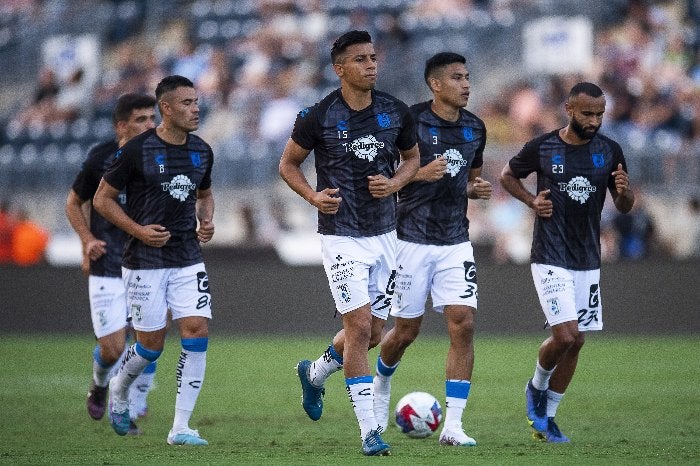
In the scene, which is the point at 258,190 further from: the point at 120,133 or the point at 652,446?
the point at 652,446

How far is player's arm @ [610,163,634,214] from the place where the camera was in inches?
408

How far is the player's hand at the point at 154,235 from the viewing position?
33.1ft

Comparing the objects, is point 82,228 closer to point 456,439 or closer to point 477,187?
point 477,187

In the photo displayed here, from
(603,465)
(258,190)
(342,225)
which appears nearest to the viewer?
(603,465)

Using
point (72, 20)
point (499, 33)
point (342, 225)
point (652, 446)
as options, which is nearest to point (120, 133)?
point (342, 225)

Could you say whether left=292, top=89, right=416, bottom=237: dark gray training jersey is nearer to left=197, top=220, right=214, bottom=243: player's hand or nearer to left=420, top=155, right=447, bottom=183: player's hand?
left=420, top=155, right=447, bottom=183: player's hand

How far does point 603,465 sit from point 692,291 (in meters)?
11.4

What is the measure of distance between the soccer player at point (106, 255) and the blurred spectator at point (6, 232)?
10446mm

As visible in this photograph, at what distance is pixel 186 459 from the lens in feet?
28.4

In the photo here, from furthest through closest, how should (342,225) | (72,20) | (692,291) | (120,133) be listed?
(72,20) < (692,291) < (120,133) < (342,225)

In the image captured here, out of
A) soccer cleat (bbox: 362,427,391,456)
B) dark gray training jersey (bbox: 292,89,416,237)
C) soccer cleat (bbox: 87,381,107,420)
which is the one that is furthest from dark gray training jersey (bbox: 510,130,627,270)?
soccer cleat (bbox: 87,381,107,420)

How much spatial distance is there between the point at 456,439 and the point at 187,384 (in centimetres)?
211

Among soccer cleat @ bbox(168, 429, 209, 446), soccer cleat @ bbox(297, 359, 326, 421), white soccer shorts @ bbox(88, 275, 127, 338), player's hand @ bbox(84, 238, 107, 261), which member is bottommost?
soccer cleat @ bbox(168, 429, 209, 446)

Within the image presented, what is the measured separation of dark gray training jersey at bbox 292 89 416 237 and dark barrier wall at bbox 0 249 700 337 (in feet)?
34.1
